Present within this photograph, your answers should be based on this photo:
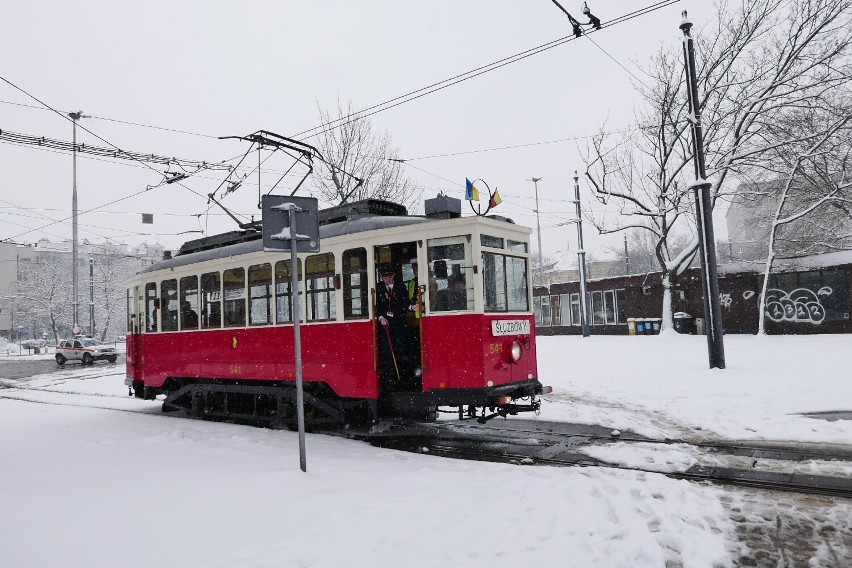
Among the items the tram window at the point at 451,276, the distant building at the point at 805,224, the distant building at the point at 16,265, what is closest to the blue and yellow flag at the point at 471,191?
the tram window at the point at 451,276

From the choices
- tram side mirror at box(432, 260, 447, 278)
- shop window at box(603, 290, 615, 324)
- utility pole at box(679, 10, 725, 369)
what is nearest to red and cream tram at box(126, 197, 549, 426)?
tram side mirror at box(432, 260, 447, 278)

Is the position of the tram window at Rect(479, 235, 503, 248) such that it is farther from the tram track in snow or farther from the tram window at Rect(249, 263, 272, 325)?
the tram window at Rect(249, 263, 272, 325)

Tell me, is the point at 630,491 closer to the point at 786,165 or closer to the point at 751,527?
the point at 751,527

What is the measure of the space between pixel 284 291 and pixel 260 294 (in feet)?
2.20

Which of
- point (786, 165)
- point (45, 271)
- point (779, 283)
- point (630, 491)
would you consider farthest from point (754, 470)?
point (45, 271)

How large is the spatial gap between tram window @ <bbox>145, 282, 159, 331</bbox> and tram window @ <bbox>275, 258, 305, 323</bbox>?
14.2 feet

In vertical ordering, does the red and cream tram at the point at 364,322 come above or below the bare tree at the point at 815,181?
below

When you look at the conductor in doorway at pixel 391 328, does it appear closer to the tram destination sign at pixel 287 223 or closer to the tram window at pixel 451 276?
the tram window at pixel 451 276

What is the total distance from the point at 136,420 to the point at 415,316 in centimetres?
644

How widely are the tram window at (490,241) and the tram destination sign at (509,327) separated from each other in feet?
3.41

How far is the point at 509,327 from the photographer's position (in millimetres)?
7875

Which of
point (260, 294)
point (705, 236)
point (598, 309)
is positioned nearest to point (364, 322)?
point (260, 294)

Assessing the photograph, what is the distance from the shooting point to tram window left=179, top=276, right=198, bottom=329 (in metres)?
11.0

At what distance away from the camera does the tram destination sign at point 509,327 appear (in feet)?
24.9
